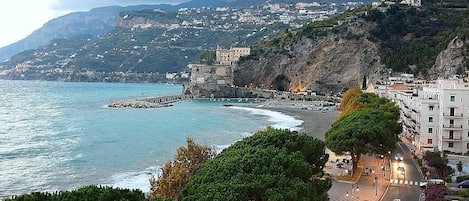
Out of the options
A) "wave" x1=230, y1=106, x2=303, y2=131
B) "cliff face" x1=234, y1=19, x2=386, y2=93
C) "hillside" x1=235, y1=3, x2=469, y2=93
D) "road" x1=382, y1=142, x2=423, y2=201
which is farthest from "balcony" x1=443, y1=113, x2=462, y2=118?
"cliff face" x1=234, y1=19, x2=386, y2=93

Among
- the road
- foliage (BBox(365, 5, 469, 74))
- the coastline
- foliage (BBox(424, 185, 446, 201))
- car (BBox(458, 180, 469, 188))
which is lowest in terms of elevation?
the coastline

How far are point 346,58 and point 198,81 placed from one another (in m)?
36.2

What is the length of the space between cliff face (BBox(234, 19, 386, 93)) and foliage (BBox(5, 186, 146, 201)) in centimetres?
8278

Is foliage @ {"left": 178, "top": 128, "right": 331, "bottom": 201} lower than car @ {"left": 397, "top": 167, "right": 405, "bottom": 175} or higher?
higher

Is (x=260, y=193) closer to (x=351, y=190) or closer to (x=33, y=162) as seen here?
(x=351, y=190)

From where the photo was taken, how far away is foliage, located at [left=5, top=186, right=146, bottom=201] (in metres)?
10.5

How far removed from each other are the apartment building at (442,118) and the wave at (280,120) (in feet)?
66.4

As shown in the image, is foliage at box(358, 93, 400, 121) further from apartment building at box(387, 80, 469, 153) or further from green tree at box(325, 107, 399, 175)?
green tree at box(325, 107, 399, 175)

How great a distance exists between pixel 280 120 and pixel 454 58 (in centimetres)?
2539

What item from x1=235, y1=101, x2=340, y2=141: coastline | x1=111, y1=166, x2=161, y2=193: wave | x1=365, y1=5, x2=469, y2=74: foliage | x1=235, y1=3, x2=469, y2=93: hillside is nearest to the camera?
x1=111, y1=166, x2=161, y2=193: wave

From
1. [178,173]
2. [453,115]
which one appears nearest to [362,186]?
[453,115]

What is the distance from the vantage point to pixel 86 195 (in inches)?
432

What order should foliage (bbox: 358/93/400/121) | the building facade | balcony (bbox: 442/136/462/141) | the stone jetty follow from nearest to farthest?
balcony (bbox: 442/136/462/141)
foliage (bbox: 358/93/400/121)
the stone jetty
the building facade

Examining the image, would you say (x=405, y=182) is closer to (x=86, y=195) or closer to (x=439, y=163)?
(x=439, y=163)
